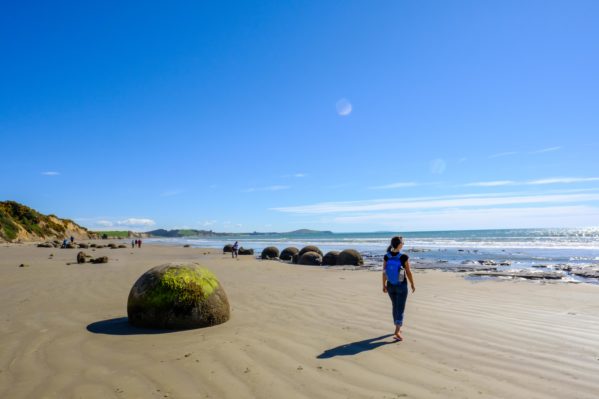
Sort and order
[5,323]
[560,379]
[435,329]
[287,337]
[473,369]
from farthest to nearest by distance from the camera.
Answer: [5,323]
[435,329]
[287,337]
[473,369]
[560,379]

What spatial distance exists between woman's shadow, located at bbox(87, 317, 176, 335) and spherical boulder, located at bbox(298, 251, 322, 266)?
1771 centimetres

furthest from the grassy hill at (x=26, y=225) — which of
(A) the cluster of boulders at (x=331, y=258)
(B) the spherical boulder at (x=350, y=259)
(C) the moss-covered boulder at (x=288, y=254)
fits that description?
(B) the spherical boulder at (x=350, y=259)

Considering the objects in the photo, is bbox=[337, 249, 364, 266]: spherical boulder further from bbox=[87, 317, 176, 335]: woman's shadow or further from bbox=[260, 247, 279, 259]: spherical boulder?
bbox=[87, 317, 176, 335]: woman's shadow

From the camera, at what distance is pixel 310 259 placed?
24500mm

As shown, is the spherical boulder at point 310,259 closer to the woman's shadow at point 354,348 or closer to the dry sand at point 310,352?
the dry sand at point 310,352

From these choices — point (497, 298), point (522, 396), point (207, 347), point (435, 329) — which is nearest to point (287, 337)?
point (207, 347)

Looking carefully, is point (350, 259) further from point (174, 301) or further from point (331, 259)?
point (174, 301)

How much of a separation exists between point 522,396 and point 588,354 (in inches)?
83.8

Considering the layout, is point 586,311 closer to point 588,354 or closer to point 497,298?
point 497,298

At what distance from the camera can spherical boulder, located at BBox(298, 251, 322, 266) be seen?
24.4 meters

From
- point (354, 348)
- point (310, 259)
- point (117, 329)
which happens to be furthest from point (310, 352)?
point (310, 259)

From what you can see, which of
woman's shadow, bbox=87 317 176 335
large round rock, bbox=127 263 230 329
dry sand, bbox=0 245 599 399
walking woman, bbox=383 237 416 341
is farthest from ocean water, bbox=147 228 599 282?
woman's shadow, bbox=87 317 176 335

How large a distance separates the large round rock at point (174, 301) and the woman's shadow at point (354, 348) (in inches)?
95.7

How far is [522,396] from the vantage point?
392cm
